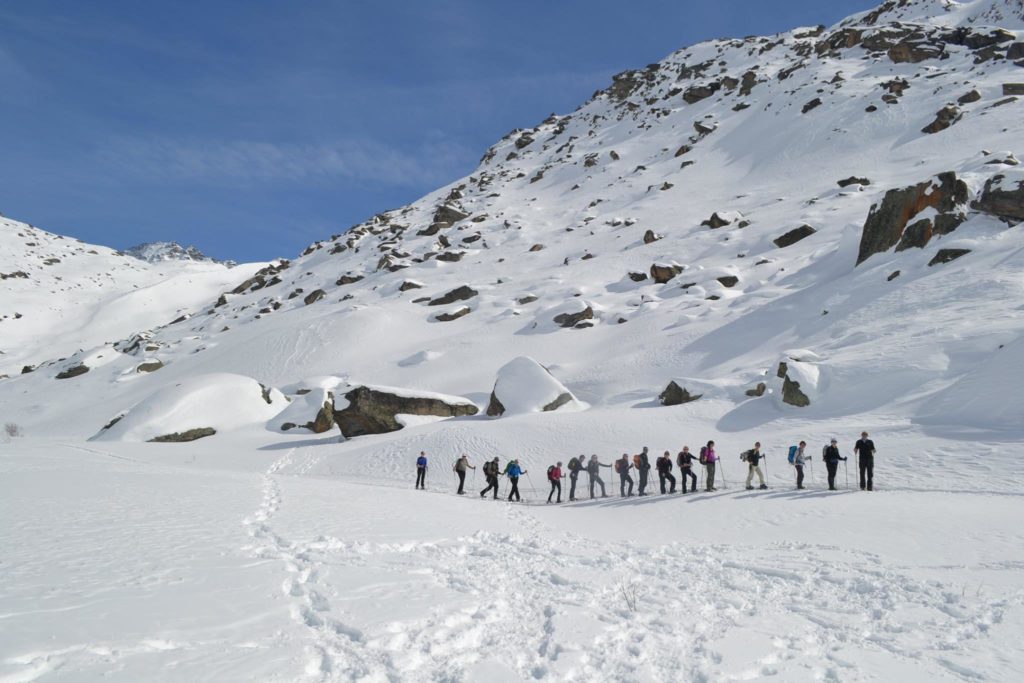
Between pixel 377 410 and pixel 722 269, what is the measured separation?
2509 centimetres

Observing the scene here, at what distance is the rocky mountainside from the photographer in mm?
21016

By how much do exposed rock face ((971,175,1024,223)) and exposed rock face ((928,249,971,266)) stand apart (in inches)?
113

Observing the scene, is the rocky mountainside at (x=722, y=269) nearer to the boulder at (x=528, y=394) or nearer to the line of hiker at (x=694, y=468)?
the boulder at (x=528, y=394)

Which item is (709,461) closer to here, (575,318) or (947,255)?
(947,255)

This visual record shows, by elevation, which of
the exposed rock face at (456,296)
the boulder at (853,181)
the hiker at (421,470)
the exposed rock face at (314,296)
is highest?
the boulder at (853,181)

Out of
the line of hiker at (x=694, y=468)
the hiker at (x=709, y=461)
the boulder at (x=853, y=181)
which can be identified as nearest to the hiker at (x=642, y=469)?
the line of hiker at (x=694, y=468)

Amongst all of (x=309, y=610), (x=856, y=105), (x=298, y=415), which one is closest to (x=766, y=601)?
(x=309, y=610)

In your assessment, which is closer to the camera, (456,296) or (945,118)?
(456,296)

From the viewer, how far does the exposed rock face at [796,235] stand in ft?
136

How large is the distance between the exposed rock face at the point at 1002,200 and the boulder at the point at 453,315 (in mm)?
32846

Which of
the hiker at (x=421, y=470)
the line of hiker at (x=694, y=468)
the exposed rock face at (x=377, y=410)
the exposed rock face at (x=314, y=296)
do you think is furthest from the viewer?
the exposed rock face at (x=314, y=296)

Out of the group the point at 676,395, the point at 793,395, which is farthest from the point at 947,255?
the point at 676,395

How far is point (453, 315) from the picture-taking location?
46688 millimetres

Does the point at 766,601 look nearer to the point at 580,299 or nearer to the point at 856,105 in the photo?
the point at 580,299
